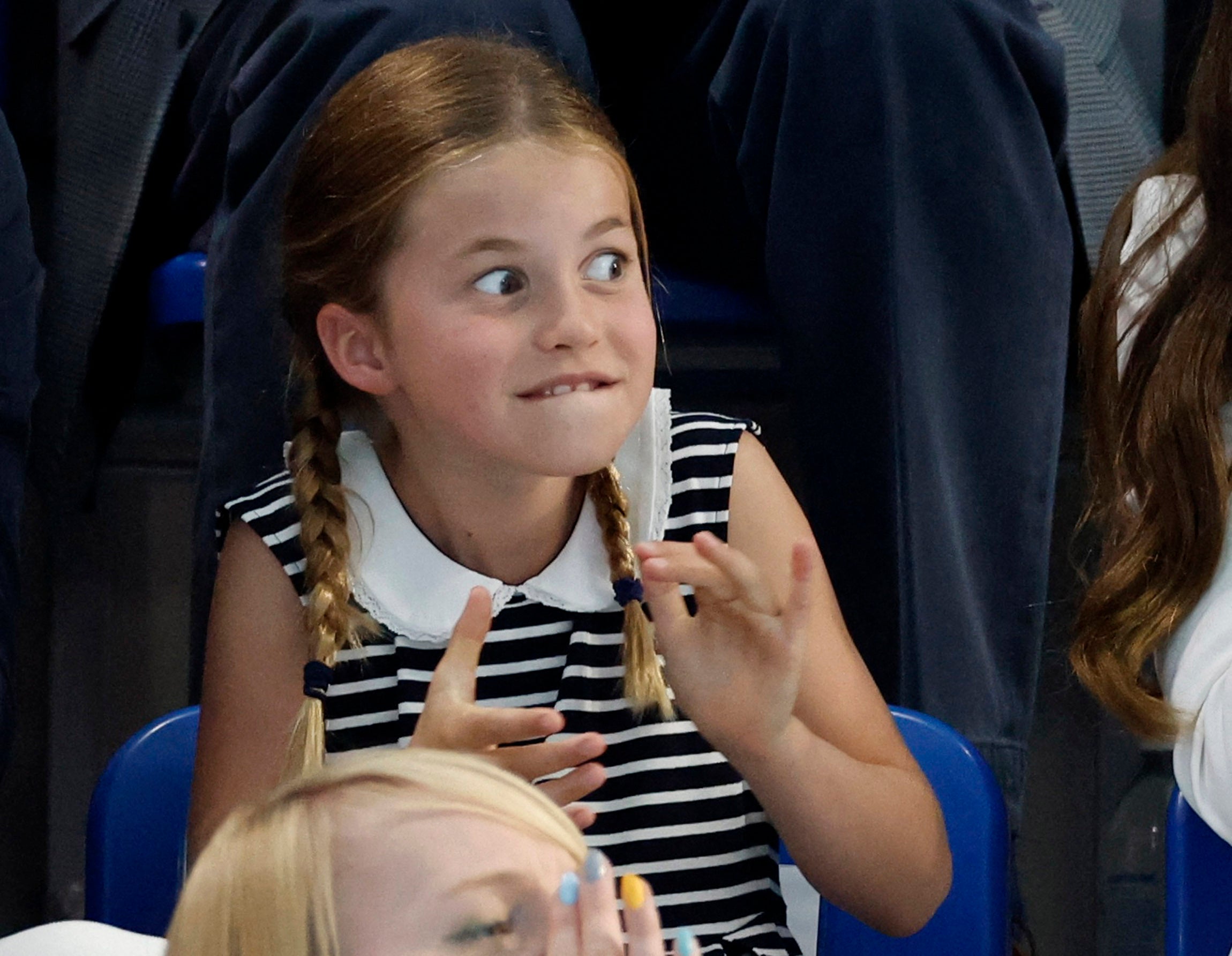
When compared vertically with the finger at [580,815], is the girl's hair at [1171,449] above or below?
above

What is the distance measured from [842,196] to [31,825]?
78cm

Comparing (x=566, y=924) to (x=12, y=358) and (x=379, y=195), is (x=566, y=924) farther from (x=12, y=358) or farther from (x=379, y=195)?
(x=12, y=358)

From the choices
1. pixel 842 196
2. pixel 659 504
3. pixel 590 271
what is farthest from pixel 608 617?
pixel 842 196

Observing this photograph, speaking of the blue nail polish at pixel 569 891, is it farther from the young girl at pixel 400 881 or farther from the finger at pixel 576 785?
the finger at pixel 576 785

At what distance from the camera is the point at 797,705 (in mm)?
849

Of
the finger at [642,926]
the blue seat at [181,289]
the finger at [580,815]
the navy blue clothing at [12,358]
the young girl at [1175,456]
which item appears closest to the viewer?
the finger at [642,926]

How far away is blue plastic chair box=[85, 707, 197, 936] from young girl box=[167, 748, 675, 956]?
1.07ft

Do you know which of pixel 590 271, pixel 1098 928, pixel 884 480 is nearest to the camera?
pixel 590 271

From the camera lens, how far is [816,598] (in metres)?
0.86

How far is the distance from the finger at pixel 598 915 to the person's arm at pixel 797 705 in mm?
199

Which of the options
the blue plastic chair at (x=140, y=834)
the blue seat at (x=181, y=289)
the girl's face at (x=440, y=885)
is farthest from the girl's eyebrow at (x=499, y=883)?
the blue seat at (x=181, y=289)

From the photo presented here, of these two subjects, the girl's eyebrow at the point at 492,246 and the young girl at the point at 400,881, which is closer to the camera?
the young girl at the point at 400,881

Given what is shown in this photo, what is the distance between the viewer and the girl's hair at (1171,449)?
0.80 metres

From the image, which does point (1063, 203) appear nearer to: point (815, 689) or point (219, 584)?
point (815, 689)
